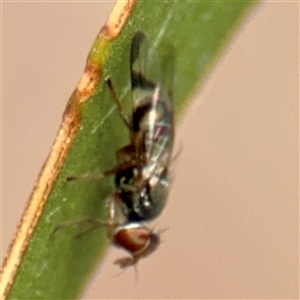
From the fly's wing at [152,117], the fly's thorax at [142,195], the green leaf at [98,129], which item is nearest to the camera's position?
the green leaf at [98,129]

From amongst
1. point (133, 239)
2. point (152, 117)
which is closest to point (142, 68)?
point (152, 117)

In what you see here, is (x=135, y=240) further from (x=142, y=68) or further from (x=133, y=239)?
(x=142, y=68)

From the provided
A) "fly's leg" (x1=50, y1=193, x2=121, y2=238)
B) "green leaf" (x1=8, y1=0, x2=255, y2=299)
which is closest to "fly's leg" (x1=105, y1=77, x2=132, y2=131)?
"green leaf" (x1=8, y1=0, x2=255, y2=299)

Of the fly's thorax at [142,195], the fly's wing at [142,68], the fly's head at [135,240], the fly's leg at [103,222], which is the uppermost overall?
the fly's wing at [142,68]

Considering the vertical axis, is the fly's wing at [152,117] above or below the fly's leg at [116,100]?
below

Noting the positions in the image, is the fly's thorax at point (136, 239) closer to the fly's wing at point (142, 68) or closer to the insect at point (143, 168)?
the insect at point (143, 168)

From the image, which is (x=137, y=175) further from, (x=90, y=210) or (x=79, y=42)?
(x=79, y=42)

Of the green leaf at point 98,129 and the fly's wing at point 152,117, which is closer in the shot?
the green leaf at point 98,129

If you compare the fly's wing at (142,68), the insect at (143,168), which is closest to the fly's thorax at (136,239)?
the insect at (143,168)
